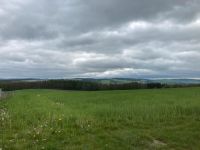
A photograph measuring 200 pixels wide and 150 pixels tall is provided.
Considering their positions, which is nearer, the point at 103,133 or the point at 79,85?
the point at 103,133

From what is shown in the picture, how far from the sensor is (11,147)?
10.6 m

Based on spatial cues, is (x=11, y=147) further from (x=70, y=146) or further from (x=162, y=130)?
(x=162, y=130)

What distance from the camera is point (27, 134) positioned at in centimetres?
1249

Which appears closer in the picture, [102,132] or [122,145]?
[122,145]

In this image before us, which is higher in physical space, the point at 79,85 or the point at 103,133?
the point at 79,85

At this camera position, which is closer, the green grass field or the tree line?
the green grass field

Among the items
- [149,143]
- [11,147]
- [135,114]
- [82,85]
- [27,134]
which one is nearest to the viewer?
[11,147]

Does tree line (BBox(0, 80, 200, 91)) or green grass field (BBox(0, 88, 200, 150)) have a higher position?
tree line (BBox(0, 80, 200, 91))

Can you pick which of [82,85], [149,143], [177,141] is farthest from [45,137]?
[82,85]

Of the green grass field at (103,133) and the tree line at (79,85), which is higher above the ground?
the tree line at (79,85)

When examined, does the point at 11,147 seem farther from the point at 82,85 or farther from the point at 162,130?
the point at 82,85

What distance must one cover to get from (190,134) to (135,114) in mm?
6400

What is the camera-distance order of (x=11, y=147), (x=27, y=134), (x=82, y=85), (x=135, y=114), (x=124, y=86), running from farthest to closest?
1. (x=82, y=85)
2. (x=124, y=86)
3. (x=135, y=114)
4. (x=27, y=134)
5. (x=11, y=147)

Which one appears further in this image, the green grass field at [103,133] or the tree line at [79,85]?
the tree line at [79,85]
